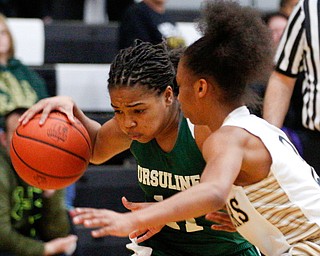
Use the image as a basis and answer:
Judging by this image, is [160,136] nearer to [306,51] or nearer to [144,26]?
[306,51]

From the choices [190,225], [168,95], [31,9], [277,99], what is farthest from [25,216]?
[31,9]

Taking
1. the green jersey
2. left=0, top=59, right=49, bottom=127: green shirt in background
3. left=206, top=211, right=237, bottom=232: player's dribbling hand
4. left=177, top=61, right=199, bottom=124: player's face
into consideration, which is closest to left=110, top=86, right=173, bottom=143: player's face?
the green jersey

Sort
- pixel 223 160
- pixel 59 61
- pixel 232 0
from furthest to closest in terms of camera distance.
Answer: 1. pixel 59 61
2. pixel 232 0
3. pixel 223 160

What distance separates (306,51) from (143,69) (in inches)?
76.2

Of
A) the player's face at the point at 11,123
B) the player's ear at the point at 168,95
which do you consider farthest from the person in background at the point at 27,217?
the player's ear at the point at 168,95

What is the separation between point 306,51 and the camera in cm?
499

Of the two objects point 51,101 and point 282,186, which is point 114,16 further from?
point 282,186

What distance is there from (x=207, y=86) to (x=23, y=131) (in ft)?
2.92

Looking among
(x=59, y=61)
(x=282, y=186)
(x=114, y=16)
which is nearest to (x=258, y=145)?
(x=282, y=186)

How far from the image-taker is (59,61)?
7148 mm

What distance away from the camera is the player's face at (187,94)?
2.95 metres

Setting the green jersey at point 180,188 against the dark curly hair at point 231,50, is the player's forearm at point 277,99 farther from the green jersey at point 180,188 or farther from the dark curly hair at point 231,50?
the dark curly hair at point 231,50

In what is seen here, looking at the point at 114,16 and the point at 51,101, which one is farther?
the point at 114,16

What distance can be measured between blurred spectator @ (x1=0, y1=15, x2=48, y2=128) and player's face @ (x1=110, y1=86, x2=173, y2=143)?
2.64 m
